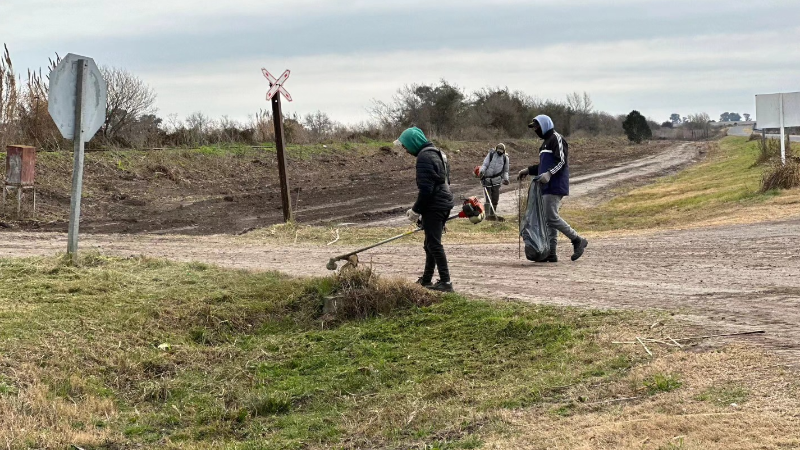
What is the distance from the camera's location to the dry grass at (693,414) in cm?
497

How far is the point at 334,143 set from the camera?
137 feet

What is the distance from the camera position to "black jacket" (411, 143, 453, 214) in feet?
32.4

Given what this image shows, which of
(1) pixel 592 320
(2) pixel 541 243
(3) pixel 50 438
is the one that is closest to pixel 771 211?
(2) pixel 541 243

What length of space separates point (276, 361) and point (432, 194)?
2.67 metres

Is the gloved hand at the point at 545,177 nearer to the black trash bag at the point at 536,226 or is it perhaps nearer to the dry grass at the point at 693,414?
the black trash bag at the point at 536,226

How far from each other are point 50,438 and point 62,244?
380 inches

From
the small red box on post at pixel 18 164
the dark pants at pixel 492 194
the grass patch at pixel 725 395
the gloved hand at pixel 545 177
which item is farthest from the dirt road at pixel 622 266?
the dark pants at pixel 492 194

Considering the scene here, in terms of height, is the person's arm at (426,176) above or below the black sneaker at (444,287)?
above

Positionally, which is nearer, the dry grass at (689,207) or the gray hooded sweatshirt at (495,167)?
the dry grass at (689,207)

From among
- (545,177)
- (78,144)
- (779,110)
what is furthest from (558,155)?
(779,110)

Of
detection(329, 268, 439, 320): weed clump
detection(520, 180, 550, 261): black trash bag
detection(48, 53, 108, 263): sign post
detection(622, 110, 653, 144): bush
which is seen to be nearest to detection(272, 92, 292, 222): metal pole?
detection(520, 180, 550, 261): black trash bag

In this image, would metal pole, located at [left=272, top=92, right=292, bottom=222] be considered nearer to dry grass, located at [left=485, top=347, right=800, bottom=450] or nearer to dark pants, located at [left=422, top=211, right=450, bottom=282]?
dark pants, located at [left=422, top=211, right=450, bottom=282]

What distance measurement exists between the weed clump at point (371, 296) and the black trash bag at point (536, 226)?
3354mm

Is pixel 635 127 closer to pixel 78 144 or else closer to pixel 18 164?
pixel 18 164
